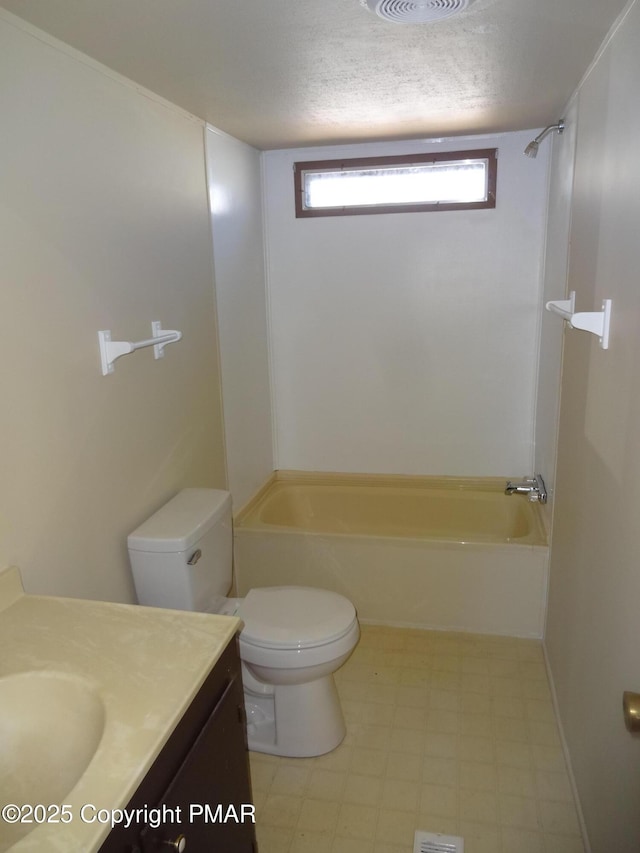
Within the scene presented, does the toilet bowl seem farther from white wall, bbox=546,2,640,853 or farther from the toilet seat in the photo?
white wall, bbox=546,2,640,853

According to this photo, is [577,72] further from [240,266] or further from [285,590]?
[285,590]

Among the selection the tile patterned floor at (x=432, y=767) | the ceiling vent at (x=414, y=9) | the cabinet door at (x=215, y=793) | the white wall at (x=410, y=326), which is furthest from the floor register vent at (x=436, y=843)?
the ceiling vent at (x=414, y=9)

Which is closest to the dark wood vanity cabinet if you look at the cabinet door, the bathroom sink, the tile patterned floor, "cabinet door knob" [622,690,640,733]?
the cabinet door

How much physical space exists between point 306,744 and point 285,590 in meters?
0.51

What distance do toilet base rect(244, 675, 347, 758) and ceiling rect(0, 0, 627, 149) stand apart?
1936 mm

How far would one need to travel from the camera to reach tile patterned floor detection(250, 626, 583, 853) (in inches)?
72.2

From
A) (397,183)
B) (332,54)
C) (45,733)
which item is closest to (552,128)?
(397,183)

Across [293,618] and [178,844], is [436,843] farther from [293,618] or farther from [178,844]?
[178,844]

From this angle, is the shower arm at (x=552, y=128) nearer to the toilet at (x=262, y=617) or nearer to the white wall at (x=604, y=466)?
the white wall at (x=604, y=466)

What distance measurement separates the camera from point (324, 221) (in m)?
3.27

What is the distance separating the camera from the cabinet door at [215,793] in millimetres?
1093

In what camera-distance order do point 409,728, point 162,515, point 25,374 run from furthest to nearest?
1. point 409,728
2. point 162,515
3. point 25,374

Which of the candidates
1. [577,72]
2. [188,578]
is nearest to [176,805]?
[188,578]

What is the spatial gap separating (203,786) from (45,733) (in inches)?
12.3
